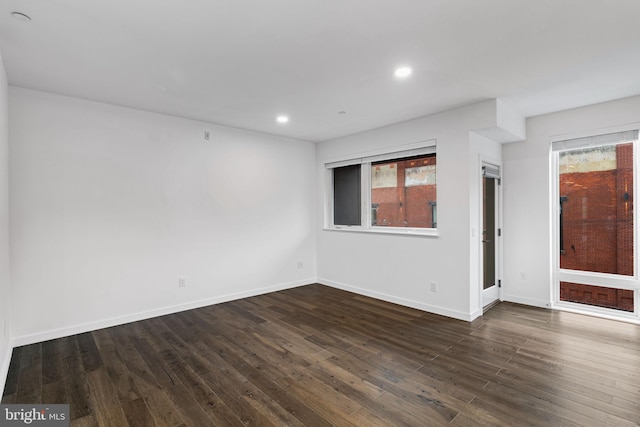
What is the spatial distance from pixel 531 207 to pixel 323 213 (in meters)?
3.22

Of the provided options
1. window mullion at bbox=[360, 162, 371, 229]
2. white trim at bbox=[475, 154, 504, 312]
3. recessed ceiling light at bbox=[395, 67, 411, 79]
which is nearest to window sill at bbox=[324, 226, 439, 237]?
window mullion at bbox=[360, 162, 371, 229]

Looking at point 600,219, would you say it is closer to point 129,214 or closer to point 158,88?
point 158,88

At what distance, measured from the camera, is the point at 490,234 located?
4539 millimetres

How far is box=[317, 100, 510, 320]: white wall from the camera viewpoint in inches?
152

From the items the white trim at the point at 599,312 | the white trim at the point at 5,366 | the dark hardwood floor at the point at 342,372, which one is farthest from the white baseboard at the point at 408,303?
the white trim at the point at 5,366

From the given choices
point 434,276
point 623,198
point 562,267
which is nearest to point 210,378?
point 434,276

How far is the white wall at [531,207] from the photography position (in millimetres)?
4160

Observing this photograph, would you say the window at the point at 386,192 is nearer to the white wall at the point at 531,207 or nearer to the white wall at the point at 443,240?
the white wall at the point at 443,240

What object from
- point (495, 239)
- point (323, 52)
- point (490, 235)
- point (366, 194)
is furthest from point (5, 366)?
point (495, 239)

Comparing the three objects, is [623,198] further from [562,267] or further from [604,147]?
[562,267]

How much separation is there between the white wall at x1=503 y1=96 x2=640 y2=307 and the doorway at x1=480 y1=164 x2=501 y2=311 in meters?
0.15

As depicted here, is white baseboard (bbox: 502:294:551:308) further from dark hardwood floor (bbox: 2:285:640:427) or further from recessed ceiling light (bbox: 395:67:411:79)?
recessed ceiling light (bbox: 395:67:411:79)

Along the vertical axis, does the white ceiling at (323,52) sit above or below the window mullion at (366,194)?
above

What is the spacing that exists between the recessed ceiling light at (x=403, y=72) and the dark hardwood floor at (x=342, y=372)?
103 inches
